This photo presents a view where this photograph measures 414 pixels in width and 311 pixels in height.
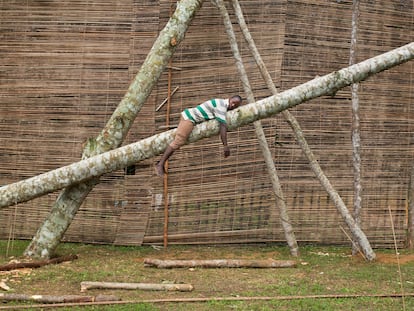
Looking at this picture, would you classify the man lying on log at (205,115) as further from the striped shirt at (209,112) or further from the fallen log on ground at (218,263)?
the fallen log on ground at (218,263)

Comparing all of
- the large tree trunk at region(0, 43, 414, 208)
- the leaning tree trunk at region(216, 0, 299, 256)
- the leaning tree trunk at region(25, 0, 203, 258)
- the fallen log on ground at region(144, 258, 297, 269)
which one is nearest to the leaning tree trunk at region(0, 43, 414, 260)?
the large tree trunk at region(0, 43, 414, 208)

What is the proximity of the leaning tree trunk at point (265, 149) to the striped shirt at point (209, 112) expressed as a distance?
1350mm

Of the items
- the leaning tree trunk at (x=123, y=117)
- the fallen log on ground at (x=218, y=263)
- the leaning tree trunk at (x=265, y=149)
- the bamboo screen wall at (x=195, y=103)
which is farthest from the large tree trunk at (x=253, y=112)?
the bamboo screen wall at (x=195, y=103)

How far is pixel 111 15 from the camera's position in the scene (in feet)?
23.0

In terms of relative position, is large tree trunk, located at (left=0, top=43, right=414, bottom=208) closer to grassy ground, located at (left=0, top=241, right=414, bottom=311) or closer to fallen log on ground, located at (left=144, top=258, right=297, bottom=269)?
grassy ground, located at (left=0, top=241, right=414, bottom=311)

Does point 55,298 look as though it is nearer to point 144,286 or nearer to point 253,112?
point 144,286

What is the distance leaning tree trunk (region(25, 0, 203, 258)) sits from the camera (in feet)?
19.3

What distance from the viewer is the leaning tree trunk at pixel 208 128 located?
477 cm

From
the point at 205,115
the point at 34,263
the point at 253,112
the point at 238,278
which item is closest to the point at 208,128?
the point at 205,115

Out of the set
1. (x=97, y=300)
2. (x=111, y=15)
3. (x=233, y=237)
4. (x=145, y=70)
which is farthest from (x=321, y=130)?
(x=97, y=300)

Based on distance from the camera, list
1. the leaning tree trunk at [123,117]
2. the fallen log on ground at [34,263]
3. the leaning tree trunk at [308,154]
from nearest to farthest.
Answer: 1. the fallen log on ground at [34,263]
2. the leaning tree trunk at [123,117]
3. the leaning tree trunk at [308,154]

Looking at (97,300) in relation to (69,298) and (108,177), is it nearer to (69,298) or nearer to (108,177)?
(69,298)

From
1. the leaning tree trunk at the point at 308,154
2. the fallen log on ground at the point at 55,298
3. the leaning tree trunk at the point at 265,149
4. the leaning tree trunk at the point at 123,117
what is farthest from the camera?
the leaning tree trunk at the point at 265,149

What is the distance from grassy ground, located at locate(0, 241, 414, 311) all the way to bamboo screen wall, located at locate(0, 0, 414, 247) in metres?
0.39
